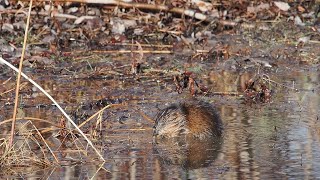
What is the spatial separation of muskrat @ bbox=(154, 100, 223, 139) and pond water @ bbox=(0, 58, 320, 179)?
0.38ft

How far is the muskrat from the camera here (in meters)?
7.30

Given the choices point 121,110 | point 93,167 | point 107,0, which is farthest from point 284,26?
point 93,167

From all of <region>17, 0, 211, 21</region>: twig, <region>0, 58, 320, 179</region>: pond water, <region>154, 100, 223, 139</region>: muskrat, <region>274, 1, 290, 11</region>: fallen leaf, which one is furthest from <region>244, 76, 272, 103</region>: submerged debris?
<region>274, 1, 290, 11</region>: fallen leaf

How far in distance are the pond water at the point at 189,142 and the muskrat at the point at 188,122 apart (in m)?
0.12

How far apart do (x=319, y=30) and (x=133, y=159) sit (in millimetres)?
6878

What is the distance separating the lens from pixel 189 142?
7188 mm

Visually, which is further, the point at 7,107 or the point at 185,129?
the point at 7,107

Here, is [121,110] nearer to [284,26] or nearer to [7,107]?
[7,107]

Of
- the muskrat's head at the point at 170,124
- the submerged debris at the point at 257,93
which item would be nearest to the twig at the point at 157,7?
the submerged debris at the point at 257,93

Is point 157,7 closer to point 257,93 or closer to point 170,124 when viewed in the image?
point 257,93

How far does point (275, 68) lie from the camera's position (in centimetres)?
1066

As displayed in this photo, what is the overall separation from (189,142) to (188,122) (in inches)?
10.9

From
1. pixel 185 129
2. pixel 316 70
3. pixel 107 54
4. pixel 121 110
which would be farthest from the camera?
pixel 107 54

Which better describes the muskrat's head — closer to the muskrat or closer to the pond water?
the muskrat
